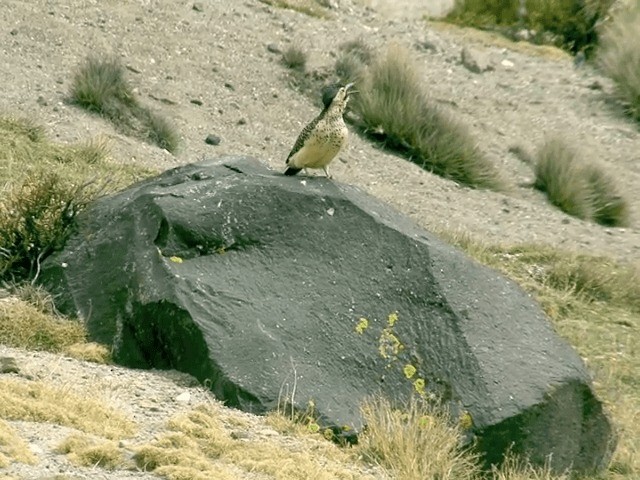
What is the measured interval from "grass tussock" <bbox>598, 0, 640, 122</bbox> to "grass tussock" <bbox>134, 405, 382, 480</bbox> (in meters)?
14.9

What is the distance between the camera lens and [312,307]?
827 cm

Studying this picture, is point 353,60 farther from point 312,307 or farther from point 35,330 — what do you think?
point 35,330

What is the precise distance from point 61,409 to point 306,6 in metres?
15.6

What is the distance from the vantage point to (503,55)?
23.2 m

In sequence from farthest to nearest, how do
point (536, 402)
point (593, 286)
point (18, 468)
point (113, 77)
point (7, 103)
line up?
point (113, 77) → point (7, 103) → point (593, 286) → point (536, 402) → point (18, 468)

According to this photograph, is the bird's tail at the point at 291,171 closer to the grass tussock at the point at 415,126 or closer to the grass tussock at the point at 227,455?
the grass tussock at the point at 227,455

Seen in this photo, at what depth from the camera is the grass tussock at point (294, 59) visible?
61.5 feet

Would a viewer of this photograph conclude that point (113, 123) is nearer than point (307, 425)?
No

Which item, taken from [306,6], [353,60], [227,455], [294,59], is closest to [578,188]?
[353,60]

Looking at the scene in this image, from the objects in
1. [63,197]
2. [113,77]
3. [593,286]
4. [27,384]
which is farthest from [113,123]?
[27,384]

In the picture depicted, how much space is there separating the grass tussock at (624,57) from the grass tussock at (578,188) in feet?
13.1

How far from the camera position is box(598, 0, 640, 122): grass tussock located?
21.6 m

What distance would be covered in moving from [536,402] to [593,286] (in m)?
5.27

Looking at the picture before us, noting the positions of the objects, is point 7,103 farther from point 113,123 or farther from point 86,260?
point 86,260
